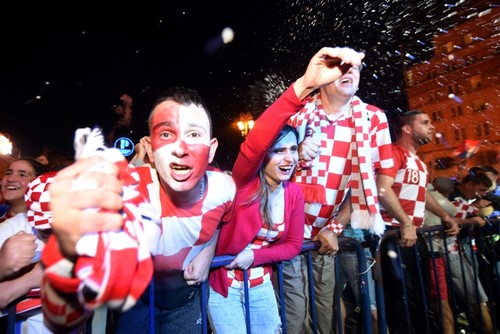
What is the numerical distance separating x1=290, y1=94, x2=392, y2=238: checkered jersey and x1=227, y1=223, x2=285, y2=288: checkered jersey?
2.16ft

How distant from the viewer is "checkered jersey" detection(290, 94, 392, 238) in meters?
2.83

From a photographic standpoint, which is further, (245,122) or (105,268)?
(245,122)

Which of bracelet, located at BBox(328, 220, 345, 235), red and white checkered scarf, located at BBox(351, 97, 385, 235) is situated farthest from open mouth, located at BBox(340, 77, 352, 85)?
bracelet, located at BBox(328, 220, 345, 235)

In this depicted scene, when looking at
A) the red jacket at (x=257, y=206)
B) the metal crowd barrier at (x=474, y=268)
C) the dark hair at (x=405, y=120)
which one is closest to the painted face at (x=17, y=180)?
the red jacket at (x=257, y=206)

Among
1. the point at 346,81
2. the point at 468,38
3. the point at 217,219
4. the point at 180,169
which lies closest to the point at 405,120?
the point at 346,81

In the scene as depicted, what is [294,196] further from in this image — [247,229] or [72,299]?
[72,299]

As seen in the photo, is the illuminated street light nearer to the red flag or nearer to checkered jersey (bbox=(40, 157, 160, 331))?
checkered jersey (bbox=(40, 157, 160, 331))

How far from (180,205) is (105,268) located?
3.28 ft

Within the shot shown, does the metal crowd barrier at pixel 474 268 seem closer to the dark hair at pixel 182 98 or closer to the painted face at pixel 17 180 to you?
the dark hair at pixel 182 98

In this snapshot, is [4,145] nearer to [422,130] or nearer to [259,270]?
[259,270]

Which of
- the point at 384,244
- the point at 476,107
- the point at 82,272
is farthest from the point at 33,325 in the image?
the point at 476,107

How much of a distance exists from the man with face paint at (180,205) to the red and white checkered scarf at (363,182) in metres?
1.39

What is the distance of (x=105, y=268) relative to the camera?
2.29 ft

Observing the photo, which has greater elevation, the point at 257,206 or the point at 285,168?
the point at 285,168
